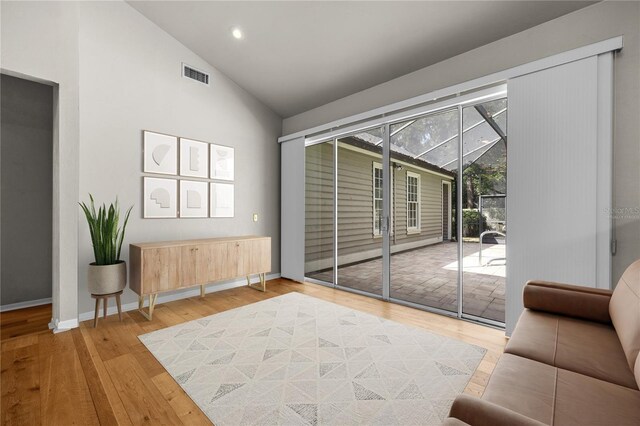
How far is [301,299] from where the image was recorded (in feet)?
12.1

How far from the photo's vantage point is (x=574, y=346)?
1.45 meters

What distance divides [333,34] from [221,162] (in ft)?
7.20

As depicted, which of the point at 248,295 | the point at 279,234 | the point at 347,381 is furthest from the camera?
the point at 279,234

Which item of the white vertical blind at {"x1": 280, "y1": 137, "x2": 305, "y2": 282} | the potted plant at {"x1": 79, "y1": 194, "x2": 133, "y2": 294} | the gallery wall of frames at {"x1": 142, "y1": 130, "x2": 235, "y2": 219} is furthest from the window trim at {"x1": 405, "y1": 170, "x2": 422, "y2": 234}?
the potted plant at {"x1": 79, "y1": 194, "x2": 133, "y2": 294}

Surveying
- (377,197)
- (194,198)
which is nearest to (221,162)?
(194,198)

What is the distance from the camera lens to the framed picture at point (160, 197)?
3477mm

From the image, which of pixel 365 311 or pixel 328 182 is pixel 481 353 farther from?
pixel 328 182

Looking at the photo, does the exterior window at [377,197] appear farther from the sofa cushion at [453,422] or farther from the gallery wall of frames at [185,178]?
the sofa cushion at [453,422]

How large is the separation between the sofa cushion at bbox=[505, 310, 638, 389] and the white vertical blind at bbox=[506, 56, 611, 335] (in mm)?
780

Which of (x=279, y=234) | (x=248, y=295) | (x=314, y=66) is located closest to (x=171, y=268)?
(x=248, y=295)

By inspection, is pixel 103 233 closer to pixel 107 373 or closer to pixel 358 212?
pixel 107 373

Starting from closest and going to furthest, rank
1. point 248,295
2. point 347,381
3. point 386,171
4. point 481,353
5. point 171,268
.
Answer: point 347,381
point 481,353
point 171,268
point 386,171
point 248,295

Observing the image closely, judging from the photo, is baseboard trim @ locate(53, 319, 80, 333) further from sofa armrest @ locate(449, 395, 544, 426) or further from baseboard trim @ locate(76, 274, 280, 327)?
sofa armrest @ locate(449, 395, 544, 426)

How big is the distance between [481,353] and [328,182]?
303 centimetres
